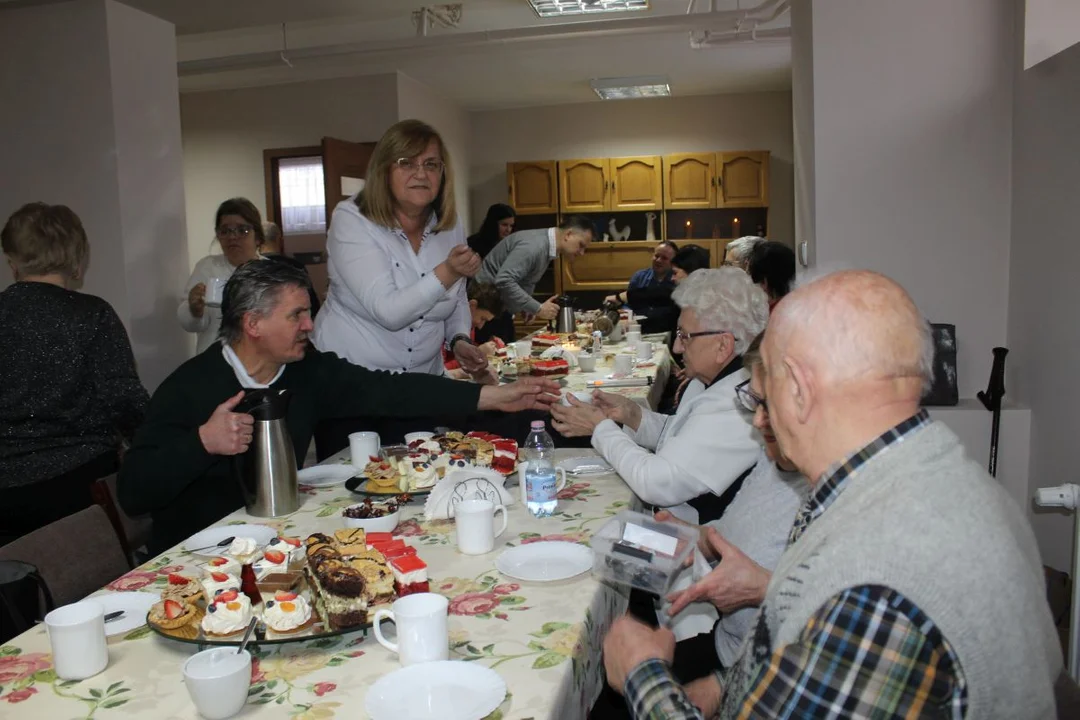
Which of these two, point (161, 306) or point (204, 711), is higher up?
point (161, 306)

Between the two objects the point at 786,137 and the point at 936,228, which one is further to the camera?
the point at 786,137

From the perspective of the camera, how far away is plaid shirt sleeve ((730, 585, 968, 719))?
802mm

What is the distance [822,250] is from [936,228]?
45 cm

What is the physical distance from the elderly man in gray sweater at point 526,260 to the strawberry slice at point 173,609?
173 inches

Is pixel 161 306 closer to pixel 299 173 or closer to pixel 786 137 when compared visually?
pixel 299 173

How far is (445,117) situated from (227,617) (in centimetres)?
763

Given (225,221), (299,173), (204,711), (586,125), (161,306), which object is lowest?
(204,711)

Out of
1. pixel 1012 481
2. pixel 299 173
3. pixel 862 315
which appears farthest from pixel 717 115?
pixel 862 315

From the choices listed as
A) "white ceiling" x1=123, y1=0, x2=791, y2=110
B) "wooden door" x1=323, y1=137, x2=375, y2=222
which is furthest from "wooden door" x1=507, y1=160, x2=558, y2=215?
"wooden door" x1=323, y1=137, x2=375, y2=222

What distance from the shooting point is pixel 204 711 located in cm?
106

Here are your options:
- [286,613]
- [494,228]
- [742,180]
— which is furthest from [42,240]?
[742,180]

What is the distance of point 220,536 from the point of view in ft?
5.80

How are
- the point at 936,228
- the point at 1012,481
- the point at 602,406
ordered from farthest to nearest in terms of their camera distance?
the point at 936,228
the point at 1012,481
the point at 602,406

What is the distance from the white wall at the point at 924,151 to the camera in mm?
3324
